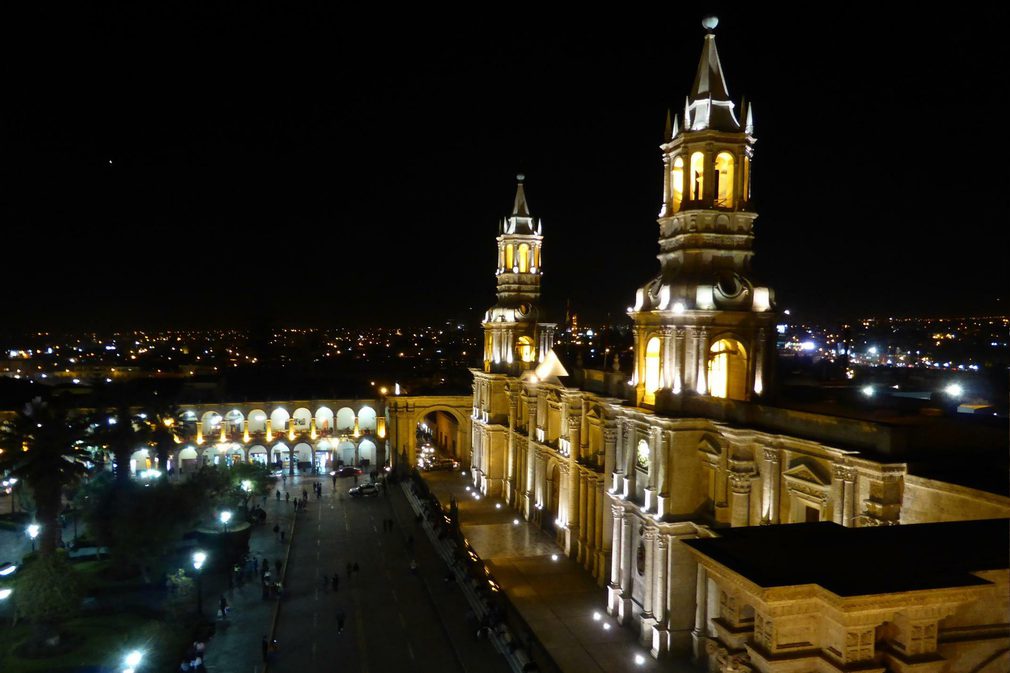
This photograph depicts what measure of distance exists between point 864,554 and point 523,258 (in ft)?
117

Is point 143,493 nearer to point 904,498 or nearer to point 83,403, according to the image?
point 83,403

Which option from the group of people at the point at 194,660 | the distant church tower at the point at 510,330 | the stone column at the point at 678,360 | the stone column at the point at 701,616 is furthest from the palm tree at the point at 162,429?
the stone column at the point at 701,616

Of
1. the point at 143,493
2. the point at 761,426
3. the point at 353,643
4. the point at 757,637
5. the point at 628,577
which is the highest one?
the point at 761,426

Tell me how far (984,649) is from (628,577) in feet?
56.1

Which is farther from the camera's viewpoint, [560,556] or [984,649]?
[560,556]

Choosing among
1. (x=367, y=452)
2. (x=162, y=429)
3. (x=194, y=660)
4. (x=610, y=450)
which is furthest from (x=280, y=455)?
(x=610, y=450)

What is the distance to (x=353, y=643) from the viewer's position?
968 inches

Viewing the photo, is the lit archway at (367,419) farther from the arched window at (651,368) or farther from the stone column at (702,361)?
the stone column at (702,361)

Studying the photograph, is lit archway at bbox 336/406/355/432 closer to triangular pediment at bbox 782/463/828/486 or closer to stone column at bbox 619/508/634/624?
stone column at bbox 619/508/634/624

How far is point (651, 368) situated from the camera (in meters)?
26.0

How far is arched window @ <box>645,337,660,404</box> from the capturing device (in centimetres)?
2566

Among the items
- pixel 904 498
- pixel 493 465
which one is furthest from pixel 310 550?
pixel 904 498

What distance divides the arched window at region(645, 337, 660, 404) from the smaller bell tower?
721 inches

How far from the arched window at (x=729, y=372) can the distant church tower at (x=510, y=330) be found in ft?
62.3
